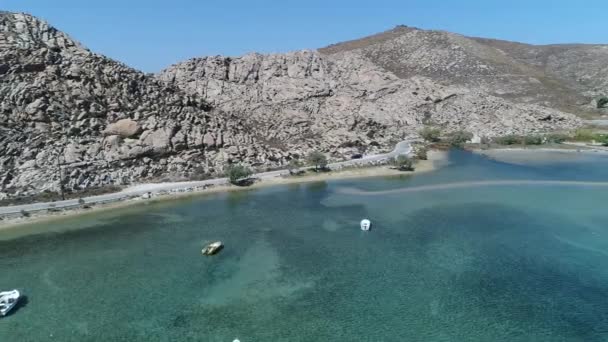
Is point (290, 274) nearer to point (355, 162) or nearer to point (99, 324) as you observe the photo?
point (99, 324)

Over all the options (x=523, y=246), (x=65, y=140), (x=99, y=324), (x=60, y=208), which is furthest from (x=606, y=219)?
(x=65, y=140)

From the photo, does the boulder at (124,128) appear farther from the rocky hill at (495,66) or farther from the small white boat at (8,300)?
the rocky hill at (495,66)

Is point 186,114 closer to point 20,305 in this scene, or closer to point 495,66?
point 20,305

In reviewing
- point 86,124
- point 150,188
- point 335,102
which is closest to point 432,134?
point 335,102

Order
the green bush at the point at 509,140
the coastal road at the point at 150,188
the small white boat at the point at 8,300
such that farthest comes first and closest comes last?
the green bush at the point at 509,140 → the coastal road at the point at 150,188 → the small white boat at the point at 8,300

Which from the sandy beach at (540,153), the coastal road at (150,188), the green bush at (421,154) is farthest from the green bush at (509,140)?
the coastal road at (150,188)

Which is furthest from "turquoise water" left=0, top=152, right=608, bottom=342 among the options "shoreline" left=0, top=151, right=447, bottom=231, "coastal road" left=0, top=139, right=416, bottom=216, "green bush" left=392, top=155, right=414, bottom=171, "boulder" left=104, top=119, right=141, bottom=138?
"green bush" left=392, top=155, right=414, bottom=171
